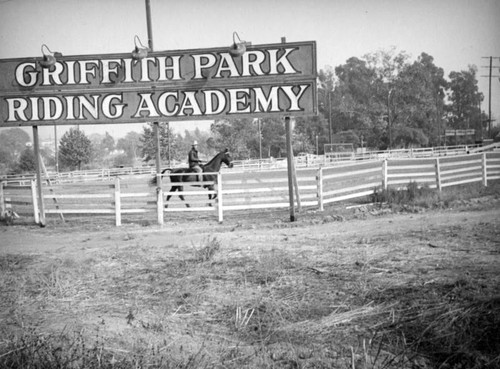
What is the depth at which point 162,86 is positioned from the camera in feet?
34.0

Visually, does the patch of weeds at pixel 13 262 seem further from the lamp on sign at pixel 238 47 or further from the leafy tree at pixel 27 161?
the leafy tree at pixel 27 161

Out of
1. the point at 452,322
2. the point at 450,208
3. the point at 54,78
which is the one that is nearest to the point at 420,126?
the point at 450,208

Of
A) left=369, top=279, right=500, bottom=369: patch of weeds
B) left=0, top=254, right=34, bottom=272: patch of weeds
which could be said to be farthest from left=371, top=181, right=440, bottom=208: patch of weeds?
left=0, top=254, right=34, bottom=272: patch of weeds

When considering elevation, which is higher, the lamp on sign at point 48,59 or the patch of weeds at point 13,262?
the lamp on sign at point 48,59

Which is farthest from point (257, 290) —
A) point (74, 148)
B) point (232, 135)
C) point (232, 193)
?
point (74, 148)

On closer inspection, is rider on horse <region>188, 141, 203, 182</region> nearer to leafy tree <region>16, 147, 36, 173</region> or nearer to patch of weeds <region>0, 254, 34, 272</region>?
patch of weeds <region>0, 254, 34, 272</region>

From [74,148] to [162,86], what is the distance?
146ft

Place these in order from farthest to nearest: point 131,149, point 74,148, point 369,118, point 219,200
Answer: point 131,149 < point 369,118 < point 74,148 < point 219,200

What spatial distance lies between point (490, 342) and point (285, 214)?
8993 mm

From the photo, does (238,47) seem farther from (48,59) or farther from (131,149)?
(131,149)

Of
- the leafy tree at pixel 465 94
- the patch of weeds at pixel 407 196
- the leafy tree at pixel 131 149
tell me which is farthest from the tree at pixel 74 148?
the patch of weeds at pixel 407 196

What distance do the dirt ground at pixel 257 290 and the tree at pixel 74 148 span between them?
45.5 meters

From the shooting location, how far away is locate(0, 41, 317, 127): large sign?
10008 mm

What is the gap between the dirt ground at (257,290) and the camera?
333cm
